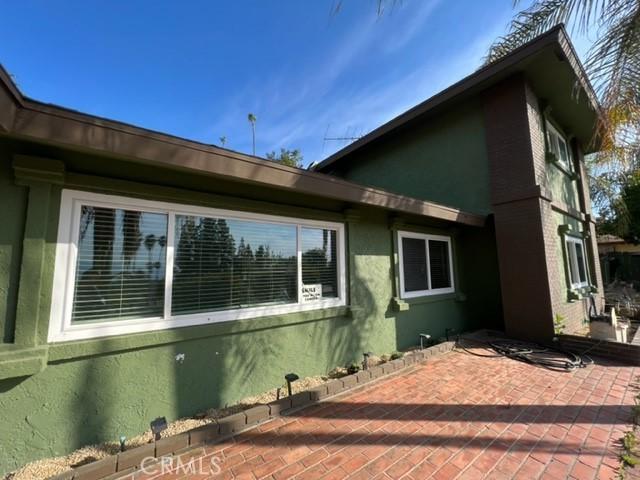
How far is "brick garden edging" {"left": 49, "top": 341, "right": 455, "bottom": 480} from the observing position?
219 cm

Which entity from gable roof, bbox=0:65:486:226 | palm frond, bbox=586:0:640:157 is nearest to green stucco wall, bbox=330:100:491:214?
palm frond, bbox=586:0:640:157

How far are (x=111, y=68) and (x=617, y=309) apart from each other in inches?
591

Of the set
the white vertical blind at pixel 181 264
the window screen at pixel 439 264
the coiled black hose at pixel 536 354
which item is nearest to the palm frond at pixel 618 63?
the window screen at pixel 439 264

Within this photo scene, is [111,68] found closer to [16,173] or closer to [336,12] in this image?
[16,173]

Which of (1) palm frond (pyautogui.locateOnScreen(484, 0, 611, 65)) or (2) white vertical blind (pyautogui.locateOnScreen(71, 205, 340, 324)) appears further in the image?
(1) palm frond (pyautogui.locateOnScreen(484, 0, 611, 65))

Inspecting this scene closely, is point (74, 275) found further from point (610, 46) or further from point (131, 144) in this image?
point (610, 46)

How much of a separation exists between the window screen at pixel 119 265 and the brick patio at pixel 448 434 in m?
1.51

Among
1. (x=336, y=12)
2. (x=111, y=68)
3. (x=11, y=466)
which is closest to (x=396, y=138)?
(x=336, y=12)

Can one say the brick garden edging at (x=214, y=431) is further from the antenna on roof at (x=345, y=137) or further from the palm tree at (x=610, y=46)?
the antenna on roof at (x=345, y=137)

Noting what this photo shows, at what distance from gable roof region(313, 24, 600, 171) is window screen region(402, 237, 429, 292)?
127 inches

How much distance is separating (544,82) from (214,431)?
8.77 meters

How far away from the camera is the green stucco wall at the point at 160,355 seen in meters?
2.34

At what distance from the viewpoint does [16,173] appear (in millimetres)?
2359

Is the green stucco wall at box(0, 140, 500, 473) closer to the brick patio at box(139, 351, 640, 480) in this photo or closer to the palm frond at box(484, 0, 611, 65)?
the brick patio at box(139, 351, 640, 480)
